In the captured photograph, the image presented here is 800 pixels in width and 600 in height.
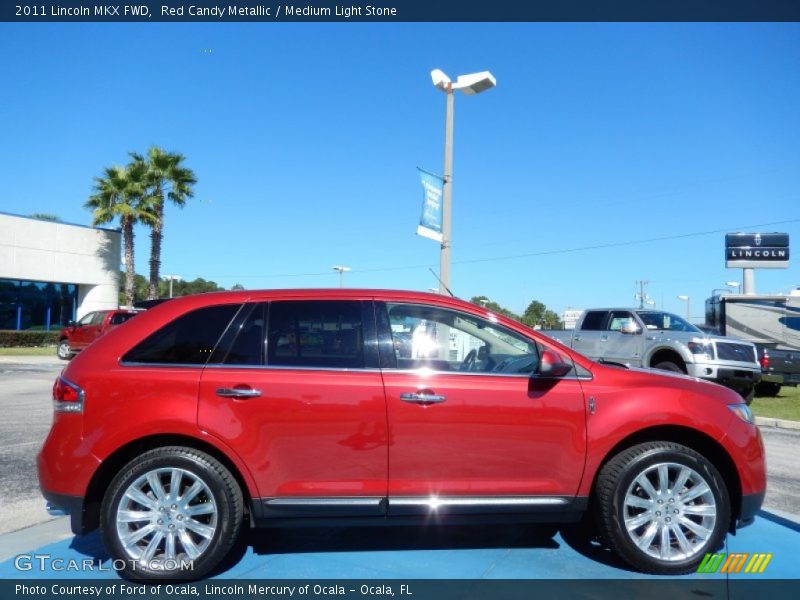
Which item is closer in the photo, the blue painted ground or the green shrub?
the blue painted ground

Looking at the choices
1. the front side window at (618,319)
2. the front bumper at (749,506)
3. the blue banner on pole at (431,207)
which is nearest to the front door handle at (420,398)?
the front bumper at (749,506)

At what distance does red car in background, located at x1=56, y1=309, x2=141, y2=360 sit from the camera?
67.3ft

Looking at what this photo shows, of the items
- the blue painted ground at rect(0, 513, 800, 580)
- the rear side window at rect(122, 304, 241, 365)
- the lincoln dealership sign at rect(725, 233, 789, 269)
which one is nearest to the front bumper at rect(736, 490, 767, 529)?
the blue painted ground at rect(0, 513, 800, 580)

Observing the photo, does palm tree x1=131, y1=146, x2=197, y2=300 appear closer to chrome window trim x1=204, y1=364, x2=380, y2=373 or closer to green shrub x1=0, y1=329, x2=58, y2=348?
green shrub x1=0, y1=329, x2=58, y2=348

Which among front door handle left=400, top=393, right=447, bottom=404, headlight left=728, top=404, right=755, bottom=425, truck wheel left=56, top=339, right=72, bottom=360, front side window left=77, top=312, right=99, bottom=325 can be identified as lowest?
truck wheel left=56, top=339, right=72, bottom=360

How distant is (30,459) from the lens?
22.7ft

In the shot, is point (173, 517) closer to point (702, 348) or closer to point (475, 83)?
point (475, 83)

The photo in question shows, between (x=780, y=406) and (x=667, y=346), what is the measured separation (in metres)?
2.91

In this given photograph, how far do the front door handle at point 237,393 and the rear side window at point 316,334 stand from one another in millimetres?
227

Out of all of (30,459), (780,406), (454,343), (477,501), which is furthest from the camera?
(780,406)

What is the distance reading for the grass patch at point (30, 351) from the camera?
25041 mm

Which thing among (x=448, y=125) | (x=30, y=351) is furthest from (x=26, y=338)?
(x=448, y=125)

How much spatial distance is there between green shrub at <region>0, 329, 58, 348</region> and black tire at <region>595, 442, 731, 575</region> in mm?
30440

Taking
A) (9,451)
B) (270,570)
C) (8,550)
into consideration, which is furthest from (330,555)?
(9,451)
